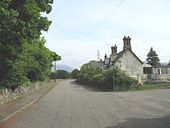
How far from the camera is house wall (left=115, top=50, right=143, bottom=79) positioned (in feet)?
300

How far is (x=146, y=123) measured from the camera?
16.2m

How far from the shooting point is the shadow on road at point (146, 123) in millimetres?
15219

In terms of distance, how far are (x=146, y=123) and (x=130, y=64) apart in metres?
76.7

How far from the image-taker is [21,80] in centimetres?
3481

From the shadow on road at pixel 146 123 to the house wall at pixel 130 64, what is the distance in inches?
2890

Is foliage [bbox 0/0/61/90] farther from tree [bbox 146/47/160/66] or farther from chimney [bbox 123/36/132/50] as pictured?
tree [bbox 146/47/160/66]

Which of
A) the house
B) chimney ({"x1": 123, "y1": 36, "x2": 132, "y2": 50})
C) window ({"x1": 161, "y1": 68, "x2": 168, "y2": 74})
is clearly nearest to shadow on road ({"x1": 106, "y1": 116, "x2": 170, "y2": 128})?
chimney ({"x1": 123, "y1": 36, "x2": 132, "y2": 50})

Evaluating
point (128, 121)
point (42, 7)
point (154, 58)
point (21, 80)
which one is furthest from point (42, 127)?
point (154, 58)

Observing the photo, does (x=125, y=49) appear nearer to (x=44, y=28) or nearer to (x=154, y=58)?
(x=154, y=58)

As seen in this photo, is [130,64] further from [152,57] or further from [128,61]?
[152,57]

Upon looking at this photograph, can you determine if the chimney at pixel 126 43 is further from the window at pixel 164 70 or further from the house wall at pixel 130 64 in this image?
the window at pixel 164 70

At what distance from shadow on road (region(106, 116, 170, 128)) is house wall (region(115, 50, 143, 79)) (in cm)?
7339

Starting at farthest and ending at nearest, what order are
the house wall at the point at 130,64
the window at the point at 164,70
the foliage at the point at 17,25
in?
the window at the point at 164,70 < the house wall at the point at 130,64 < the foliage at the point at 17,25

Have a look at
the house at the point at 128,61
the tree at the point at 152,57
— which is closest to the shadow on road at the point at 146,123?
the house at the point at 128,61
